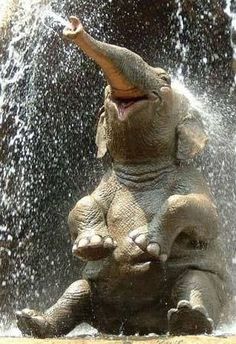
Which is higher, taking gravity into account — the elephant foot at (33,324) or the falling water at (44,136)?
the falling water at (44,136)

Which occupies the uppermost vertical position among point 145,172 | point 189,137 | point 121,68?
point 121,68

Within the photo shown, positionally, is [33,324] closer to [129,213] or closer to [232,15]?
[129,213]

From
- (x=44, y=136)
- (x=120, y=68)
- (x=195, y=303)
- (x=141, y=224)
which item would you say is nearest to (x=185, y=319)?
(x=195, y=303)

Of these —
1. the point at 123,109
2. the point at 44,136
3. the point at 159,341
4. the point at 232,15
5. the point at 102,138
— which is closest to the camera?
the point at 159,341

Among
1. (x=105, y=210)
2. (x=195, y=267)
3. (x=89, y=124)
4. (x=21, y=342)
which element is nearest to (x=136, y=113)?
(x=105, y=210)

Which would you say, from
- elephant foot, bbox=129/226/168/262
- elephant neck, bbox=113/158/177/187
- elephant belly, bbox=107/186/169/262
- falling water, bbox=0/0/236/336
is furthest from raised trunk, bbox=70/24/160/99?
falling water, bbox=0/0/236/336

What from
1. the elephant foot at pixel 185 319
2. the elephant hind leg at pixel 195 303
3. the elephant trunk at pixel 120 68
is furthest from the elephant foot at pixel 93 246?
the elephant trunk at pixel 120 68

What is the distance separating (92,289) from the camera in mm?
4574

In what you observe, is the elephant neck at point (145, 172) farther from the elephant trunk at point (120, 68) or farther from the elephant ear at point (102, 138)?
the elephant trunk at point (120, 68)

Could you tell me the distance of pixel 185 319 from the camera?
394cm

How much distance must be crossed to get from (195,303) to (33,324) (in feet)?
2.42

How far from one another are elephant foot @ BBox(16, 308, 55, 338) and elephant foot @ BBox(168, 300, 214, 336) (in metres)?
0.64

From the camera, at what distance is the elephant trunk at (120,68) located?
4241 millimetres

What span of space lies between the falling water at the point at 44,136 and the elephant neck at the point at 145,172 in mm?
2035
